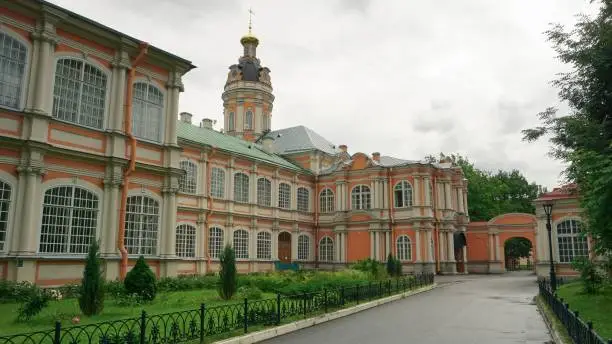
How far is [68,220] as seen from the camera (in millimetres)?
16500

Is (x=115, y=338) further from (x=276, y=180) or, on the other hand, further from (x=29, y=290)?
(x=276, y=180)

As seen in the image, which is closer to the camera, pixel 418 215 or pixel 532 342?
pixel 532 342

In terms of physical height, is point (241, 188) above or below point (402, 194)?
below

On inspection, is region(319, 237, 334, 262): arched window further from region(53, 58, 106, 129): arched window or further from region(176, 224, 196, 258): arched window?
region(53, 58, 106, 129): arched window

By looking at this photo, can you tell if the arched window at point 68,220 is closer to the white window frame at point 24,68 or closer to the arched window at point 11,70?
the white window frame at point 24,68

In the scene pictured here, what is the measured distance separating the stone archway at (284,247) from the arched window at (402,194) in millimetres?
9050

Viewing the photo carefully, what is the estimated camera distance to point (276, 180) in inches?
1415

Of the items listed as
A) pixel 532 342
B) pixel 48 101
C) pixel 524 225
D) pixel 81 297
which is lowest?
pixel 532 342

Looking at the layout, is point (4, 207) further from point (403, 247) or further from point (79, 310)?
point (403, 247)

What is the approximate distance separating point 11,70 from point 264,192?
831 inches

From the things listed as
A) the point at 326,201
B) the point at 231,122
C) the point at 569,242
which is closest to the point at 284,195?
the point at 326,201

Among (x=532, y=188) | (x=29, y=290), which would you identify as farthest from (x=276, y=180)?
A: (x=532, y=188)

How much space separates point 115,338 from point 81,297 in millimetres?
4622

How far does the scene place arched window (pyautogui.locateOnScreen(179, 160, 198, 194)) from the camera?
2870 cm
